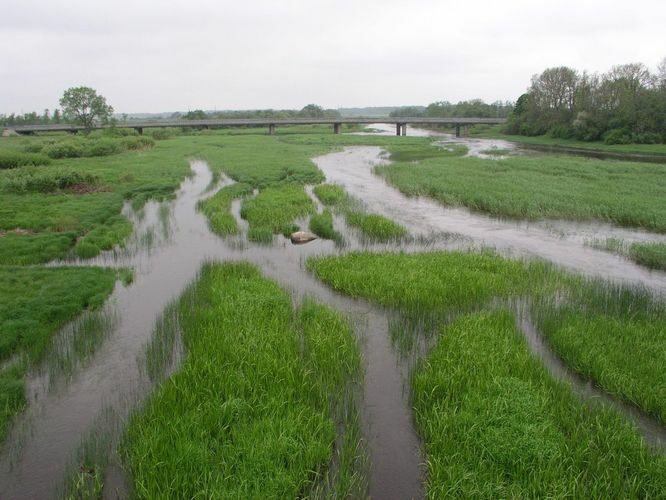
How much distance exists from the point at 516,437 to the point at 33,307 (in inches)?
498

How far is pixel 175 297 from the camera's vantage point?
14.6 metres

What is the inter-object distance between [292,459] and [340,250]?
12.9 meters

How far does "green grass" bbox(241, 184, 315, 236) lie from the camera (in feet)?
75.4

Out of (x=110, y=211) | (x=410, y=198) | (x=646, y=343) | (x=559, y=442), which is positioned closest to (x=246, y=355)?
(x=559, y=442)

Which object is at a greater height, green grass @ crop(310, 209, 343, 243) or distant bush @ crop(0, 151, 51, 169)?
distant bush @ crop(0, 151, 51, 169)

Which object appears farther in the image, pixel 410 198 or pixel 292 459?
pixel 410 198

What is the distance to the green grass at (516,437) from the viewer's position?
686 cm

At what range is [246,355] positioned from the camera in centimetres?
1038

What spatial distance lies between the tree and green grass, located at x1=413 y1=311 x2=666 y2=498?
102874 mm

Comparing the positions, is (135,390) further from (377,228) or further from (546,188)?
(546,188)

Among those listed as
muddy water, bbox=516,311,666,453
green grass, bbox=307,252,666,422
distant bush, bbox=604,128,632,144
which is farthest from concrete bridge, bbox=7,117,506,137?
muddy water, bbox=516,311,666,453

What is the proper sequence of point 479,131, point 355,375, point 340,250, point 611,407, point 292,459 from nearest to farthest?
point 292,459
point 611,407
point 355,375
point 340,250
point 479,131

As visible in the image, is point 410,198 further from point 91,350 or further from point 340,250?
point 91,350

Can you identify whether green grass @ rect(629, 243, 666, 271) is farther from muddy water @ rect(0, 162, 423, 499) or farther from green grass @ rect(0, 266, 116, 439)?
green grass @ rect(0, 266, 116, 439)
